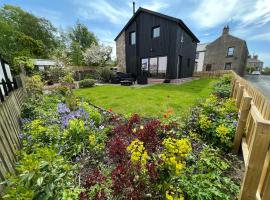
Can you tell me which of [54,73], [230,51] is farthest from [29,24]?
[230,51]

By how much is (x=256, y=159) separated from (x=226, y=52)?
34414mm

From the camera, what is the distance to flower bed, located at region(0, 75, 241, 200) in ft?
4.42

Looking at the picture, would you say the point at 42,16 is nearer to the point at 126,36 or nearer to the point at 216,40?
the point at 126,36

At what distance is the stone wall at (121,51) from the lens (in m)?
17.8

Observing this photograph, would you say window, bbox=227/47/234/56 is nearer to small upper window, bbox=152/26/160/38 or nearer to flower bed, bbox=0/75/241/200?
small upper window, bbox=152/26/160/38

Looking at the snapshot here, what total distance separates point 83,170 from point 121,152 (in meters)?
0.77

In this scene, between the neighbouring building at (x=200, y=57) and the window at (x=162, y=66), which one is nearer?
the window at (x=162, y=66)

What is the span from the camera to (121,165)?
5.98 ft

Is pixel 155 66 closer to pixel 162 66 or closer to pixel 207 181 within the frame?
pixel 162 66

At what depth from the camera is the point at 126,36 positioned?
670 inches

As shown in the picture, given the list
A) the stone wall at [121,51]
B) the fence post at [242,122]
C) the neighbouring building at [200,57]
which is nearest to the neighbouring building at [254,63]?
the neighbouring building at [200,57]

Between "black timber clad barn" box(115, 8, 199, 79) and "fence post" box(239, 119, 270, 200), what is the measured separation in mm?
12543

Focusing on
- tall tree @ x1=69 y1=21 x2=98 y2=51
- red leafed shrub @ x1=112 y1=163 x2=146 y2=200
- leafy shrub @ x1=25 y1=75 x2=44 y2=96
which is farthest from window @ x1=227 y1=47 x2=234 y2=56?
red leafed shrub @ x1=112 y1=163 x2=146 y2=200

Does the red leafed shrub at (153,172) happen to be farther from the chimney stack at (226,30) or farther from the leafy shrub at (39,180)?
the chimney stack at (226,30)
